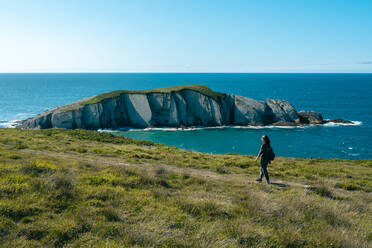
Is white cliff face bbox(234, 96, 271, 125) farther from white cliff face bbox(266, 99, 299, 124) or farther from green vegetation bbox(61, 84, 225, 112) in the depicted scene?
green vegetation bbox(61, 84, 225, 112)

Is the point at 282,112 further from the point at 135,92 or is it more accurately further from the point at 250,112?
the point at 135,92

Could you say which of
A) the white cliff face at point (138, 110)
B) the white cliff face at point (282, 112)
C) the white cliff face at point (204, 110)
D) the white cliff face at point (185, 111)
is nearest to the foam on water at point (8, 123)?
the white cliff face at point (185, 111)

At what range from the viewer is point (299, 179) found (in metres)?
15.4

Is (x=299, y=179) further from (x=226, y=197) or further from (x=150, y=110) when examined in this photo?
(x=150, y=110)

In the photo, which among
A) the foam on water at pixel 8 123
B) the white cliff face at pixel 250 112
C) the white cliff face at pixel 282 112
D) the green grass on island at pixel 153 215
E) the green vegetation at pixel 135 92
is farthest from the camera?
the white cliff face at pixel 282 112

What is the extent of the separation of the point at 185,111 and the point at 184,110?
0.40 m

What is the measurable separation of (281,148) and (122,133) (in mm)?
36300

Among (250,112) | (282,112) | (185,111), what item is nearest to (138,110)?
(185,111)

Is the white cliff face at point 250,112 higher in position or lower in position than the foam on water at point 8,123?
higher

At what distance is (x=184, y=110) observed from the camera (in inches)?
2766

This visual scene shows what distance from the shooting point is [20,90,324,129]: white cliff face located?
68.4m

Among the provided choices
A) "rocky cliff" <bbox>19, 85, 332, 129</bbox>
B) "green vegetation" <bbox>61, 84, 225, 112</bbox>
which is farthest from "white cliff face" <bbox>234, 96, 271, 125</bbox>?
"green vegetation" <bbox>61, 84, 225, 112</bbox>

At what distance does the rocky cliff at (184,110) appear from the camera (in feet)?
224

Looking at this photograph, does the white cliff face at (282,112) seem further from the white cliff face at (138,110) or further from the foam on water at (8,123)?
the foam on water at (8,123)
